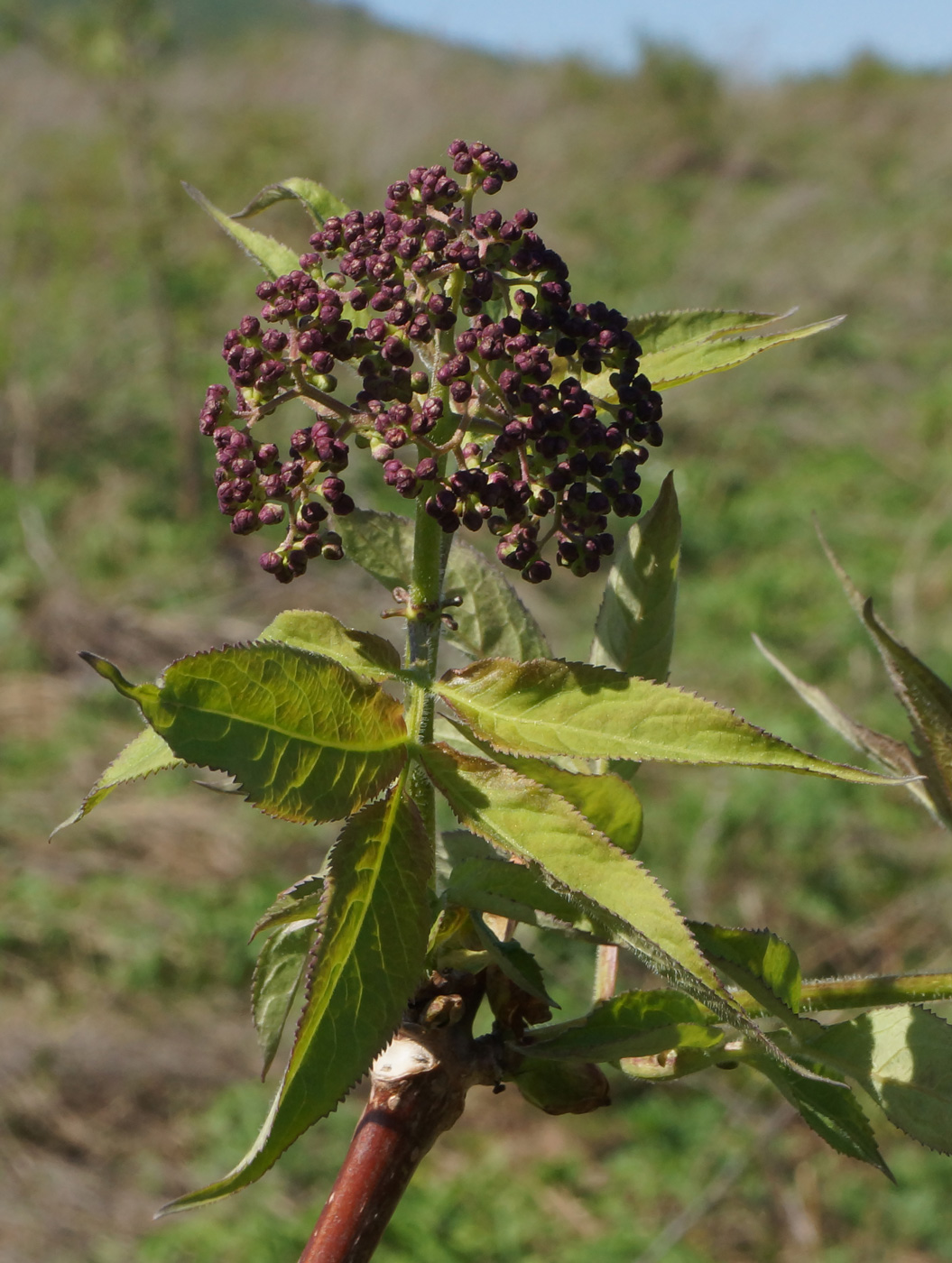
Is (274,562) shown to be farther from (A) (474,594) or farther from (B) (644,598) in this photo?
(B) (644,598)

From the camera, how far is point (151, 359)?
1058cm

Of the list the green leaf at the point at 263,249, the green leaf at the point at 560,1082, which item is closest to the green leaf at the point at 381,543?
the green leaf at the point at 263,249

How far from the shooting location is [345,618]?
8.11 metres

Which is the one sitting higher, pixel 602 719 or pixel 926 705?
pixel 602 719

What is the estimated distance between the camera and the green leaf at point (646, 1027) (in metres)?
0.86

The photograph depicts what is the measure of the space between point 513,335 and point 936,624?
26.0 feet

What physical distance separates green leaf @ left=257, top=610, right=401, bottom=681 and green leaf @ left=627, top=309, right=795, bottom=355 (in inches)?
13.6

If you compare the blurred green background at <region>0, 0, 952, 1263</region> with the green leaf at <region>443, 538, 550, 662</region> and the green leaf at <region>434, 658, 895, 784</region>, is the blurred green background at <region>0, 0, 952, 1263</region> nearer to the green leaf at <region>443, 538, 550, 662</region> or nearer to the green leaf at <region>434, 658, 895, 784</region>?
the green leaf at <region>443, 538, 550, 662</region>

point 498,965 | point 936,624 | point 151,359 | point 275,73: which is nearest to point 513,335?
point 498,965

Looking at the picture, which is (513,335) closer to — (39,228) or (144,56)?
(144,56)

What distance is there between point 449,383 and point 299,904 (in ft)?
1.40

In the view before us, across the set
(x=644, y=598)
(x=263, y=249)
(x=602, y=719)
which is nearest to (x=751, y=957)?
(x=602, y=719)

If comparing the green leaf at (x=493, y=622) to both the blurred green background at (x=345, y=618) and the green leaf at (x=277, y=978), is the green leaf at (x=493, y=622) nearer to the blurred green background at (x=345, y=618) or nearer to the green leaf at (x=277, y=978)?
the green leaf at (x=277, y=978)

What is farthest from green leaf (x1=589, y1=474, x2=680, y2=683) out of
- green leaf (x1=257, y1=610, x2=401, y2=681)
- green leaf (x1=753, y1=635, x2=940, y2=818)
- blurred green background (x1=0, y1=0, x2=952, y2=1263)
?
blurred green background (x1=0, y1=0, x2=952, y2=1263)
